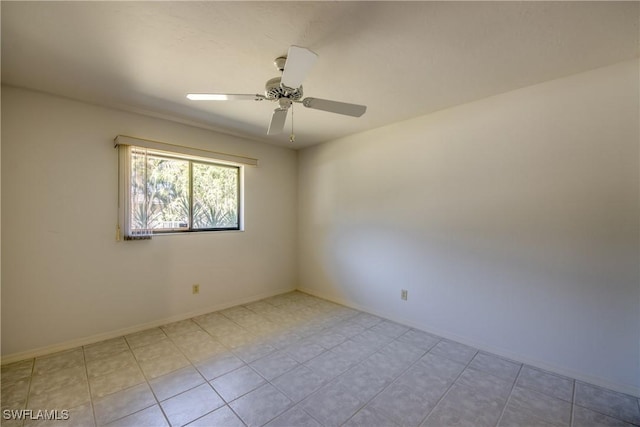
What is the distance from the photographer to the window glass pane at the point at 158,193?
2.79 m

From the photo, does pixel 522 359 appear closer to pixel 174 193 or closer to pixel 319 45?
pixel 319 45

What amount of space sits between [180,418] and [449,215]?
2.78 meters

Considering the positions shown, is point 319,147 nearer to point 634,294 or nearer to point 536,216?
point 536,216

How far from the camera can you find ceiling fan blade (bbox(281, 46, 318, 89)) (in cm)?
133

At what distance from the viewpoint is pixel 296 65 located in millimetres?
1457

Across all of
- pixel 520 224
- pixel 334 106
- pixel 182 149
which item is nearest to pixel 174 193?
pixel 182 149

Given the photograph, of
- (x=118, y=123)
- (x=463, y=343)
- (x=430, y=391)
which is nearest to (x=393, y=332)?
(x=463, y=343)

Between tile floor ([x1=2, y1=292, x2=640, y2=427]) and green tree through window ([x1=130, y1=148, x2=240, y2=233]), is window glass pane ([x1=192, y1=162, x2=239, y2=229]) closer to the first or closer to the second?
green tree through window ([x1=130, y1=148, x2=240, y2=233])

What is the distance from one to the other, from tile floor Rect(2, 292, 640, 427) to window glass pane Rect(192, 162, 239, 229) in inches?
55.0

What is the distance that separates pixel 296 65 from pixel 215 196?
259 centimetres
